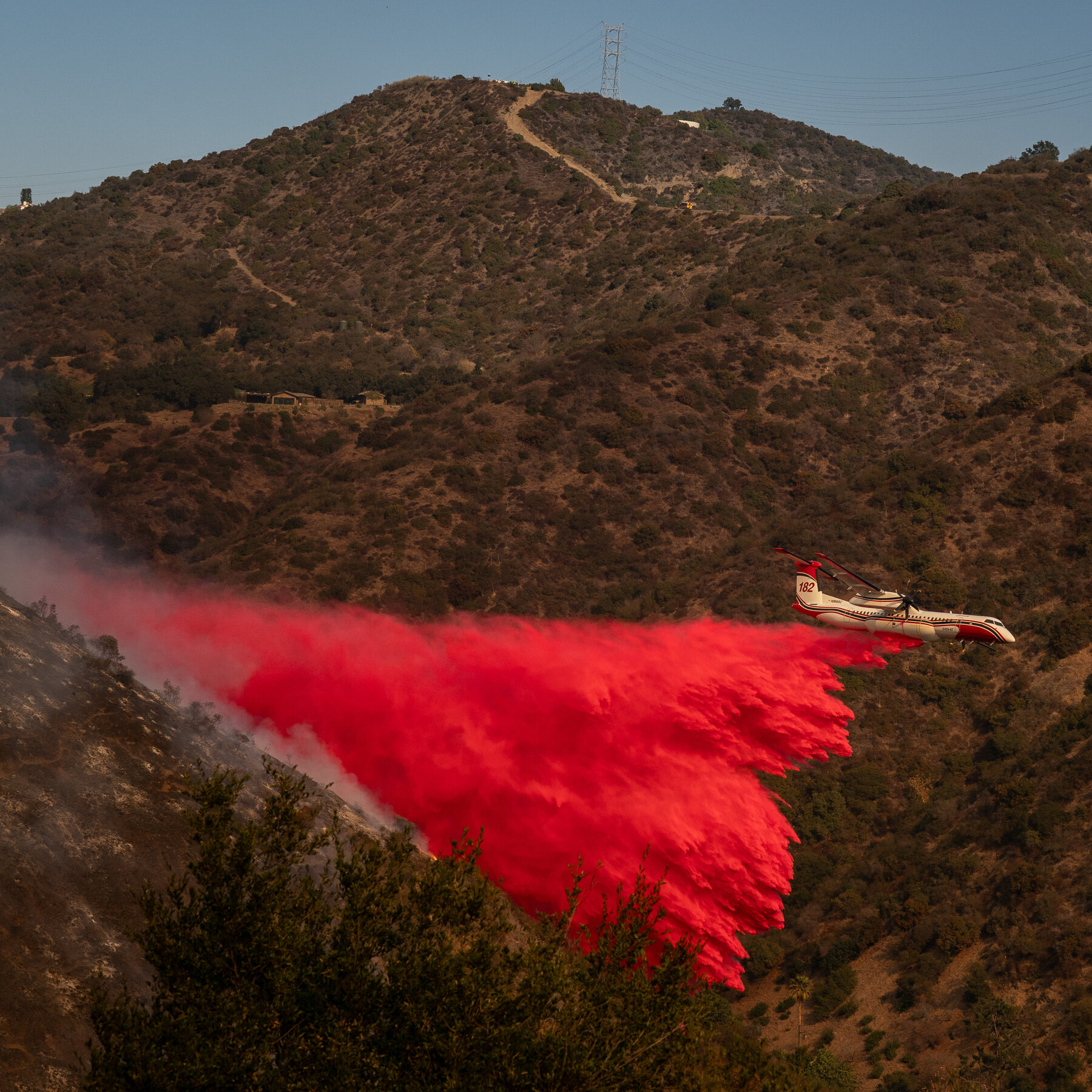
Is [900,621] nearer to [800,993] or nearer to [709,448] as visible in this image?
[800,993]

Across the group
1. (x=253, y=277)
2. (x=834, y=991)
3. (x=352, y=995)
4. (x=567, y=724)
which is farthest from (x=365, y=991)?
(x=253, y=277)

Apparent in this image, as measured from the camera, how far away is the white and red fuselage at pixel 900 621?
46.7m

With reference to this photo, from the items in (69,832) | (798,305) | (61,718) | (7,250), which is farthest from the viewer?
(7,250)

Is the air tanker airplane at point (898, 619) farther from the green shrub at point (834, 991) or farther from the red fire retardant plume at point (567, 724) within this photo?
the green shrub at point (834, 991)

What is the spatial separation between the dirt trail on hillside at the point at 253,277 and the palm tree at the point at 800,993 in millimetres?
138395

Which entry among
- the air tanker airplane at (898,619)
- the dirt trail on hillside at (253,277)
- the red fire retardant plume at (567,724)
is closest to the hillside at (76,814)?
the red fire retardant plume at (567,724)

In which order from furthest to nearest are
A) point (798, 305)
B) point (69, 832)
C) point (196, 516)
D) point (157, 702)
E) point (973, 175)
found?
point (973, 175) → point (798, 305) → point (196, 516) → point (157, 702) → point (69, 832)

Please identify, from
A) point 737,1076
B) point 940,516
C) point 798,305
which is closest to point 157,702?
point 737,1076

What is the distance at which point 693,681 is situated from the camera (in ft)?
164

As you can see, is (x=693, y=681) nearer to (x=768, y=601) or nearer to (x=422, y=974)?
(x=422, y=974)

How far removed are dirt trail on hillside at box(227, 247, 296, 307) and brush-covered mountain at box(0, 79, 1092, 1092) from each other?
1.00 meters

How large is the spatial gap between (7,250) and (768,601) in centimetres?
15081

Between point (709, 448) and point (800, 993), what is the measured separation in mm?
59536

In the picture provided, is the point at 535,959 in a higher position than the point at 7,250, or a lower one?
lower
